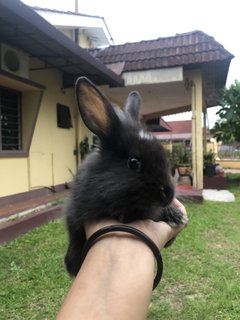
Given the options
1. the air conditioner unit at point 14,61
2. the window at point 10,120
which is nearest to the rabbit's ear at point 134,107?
the air conditioner unit at point 14,61

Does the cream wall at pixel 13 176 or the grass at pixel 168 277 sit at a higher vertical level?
the cream wall at pixel 13 176

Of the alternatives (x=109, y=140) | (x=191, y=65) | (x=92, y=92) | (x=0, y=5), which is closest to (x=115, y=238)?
(x=109, y=140)

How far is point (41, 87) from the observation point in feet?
23.3

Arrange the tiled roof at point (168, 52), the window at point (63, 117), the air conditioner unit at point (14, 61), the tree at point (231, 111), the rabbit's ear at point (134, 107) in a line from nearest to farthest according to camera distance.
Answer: the rabbit's ear at point (134, 107) → the air conditioner unit at point (14, 61) → the tiled roof at point (168, 52) → the window at point (63, 117) → the tree at point (231, 111)

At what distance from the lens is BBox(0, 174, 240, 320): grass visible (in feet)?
9.87

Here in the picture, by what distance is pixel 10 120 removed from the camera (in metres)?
6.87

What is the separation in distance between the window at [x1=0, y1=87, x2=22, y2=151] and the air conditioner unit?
0.43 metres

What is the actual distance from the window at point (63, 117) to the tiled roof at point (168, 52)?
1701 mm

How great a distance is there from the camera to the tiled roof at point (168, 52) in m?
8.23

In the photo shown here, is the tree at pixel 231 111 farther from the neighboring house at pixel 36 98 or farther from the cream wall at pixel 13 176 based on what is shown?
the cream wall at pixel 13 176

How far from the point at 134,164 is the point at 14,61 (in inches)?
224

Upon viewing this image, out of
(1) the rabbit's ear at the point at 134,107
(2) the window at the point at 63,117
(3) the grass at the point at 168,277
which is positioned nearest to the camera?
(1) the rabbit's ear at the point at 134,107

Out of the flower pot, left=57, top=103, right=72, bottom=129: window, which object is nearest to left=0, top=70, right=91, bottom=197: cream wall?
left=57, top=103, right=72, bottom=129: window

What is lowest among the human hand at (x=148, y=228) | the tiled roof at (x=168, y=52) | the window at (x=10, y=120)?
the human hand at (x=148, y=228)
